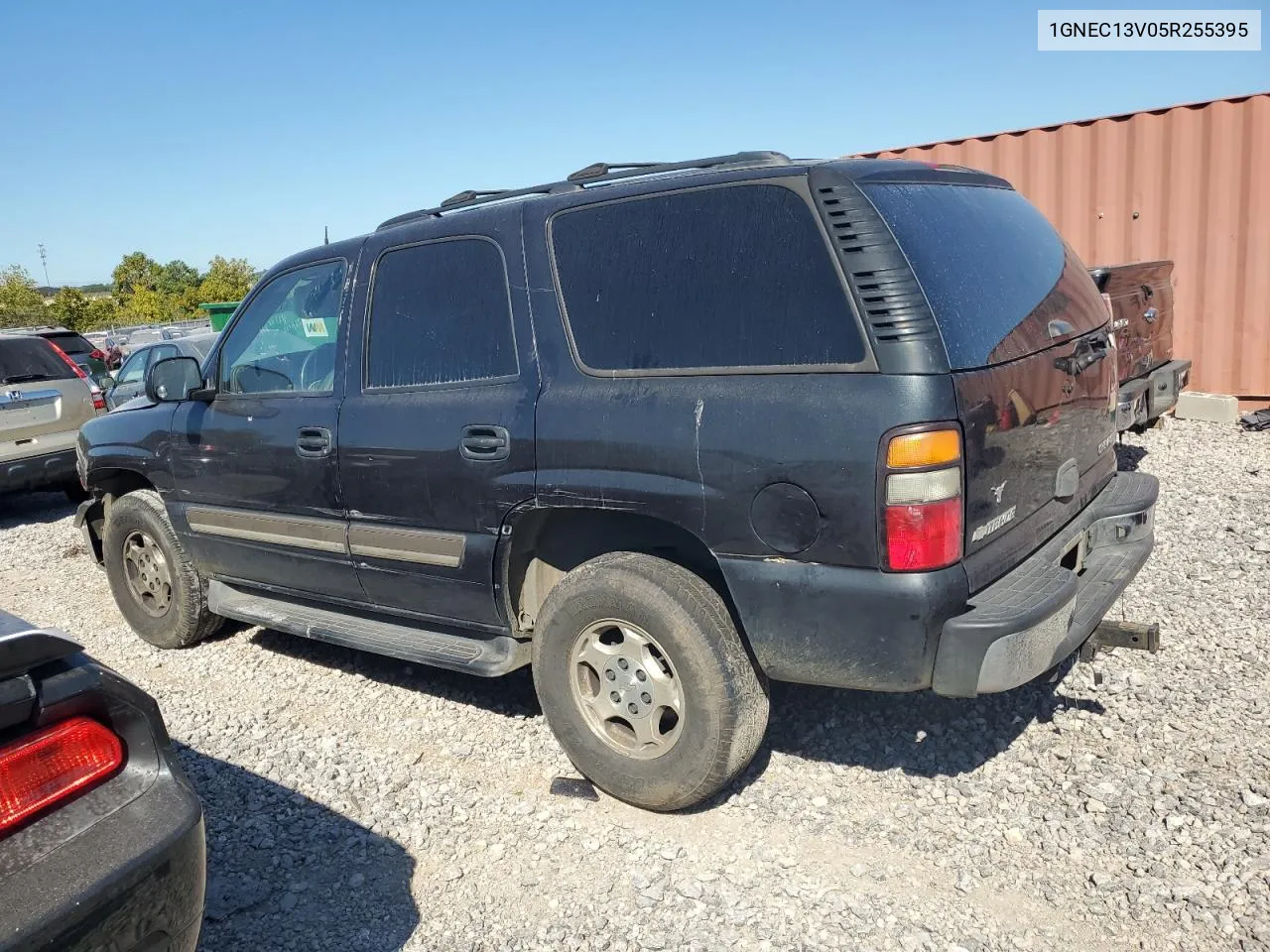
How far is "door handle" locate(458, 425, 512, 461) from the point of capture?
3.29 metres

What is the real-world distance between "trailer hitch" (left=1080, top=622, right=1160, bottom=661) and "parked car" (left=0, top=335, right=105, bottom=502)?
8.51 metres

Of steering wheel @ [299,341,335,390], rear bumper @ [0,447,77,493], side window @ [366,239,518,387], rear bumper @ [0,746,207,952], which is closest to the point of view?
rear bumper @ [0,746,207,952]

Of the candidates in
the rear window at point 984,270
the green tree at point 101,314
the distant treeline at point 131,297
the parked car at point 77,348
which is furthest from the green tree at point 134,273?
the rear window at point 984,270

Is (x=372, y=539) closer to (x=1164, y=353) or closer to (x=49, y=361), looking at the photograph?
(x=1164, y=353)

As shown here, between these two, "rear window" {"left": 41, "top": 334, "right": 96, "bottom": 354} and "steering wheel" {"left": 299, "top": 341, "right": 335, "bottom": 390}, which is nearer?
"steering wheel" {"left": 299, "top": 341, "right": 335, "bottom": 390}

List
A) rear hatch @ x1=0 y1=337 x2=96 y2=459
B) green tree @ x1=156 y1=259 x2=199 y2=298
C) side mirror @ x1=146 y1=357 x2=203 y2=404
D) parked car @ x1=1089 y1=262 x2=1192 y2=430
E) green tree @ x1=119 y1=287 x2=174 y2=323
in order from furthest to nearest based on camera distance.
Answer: green tree @ x1=156 y1=259 x2=199 y2=298, green tree @ x1=119 y1=287 x2=174 y2=323, rear hatch @ x1=0 y1=337 x2=96 y2=459, parked car @ x1=1089 y1=262 x2=1192 y2=430, side mirror @ x1=146 y1=357 x2=203 y2=404

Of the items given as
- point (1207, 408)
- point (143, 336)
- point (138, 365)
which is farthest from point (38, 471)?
point (143, 336)

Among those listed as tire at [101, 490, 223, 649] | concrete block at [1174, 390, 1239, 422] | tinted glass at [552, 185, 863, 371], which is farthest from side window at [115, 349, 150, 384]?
concrete block at [1174, 390, 1239, 422]

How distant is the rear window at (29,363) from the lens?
857 centimetres

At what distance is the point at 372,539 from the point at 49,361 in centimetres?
694

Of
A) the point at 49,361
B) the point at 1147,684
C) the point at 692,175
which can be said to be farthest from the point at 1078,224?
the point at 49,361

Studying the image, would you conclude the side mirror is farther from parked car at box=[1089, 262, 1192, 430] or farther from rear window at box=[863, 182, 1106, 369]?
parked car at box=[1089, 262, 1192, 430]

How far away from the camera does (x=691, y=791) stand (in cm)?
304

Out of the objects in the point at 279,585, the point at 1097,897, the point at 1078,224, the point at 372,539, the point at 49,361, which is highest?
the point at 1078,224
